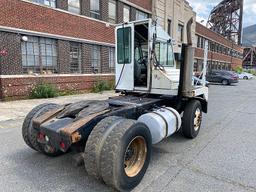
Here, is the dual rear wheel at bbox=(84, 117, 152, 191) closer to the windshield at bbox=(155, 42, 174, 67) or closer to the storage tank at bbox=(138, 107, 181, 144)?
the storage tank at bbox=(138, 107, 181, 144)

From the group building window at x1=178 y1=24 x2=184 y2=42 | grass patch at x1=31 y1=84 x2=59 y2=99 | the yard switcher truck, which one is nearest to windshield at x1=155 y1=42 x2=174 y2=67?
the yard switcher truck

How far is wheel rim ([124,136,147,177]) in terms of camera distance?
3472 mm

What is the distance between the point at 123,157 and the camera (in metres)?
3.05

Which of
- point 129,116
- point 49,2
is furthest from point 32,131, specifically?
point 49,2

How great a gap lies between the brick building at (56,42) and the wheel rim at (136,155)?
9.56 meters

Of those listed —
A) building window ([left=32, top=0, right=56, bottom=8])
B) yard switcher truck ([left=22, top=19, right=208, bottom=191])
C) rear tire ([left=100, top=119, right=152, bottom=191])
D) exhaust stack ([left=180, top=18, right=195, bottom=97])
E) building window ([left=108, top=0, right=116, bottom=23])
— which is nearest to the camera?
rear tire ([left=100, top=119, right=152, bottom=191])

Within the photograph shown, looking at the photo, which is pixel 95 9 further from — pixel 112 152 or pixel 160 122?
pixel 112 152

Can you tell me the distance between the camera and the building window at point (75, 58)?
14.3m

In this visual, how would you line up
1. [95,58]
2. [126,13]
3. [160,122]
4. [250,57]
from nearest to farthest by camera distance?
1. [160,122]
2. [95,58]
3. [126,13]
4. [250,57]

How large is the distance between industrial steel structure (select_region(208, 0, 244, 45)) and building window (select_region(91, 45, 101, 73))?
50.3 meters

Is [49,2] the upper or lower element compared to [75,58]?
upper

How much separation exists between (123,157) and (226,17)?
65580mm

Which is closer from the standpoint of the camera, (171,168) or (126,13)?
(171,168)

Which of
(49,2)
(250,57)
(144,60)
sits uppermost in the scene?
(250,57)
